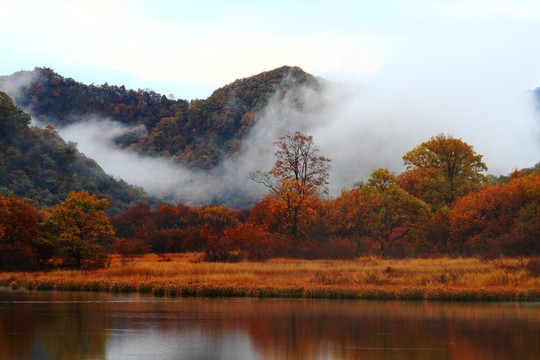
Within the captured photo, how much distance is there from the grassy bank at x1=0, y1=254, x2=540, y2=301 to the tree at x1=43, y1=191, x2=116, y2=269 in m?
3.37

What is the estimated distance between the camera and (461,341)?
23391 mm

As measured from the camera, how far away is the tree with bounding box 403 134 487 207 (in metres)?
85.3

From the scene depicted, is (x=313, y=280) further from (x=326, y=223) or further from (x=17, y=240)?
(x=326, y=223)

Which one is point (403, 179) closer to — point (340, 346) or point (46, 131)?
point (340, 346)

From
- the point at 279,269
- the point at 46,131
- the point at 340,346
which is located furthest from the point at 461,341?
the point at 46,131

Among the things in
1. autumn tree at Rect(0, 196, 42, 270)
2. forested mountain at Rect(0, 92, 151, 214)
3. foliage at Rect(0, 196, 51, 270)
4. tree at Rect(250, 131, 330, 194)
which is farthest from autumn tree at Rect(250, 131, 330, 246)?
forested mountain at Rect(0, 92, 151, 214)

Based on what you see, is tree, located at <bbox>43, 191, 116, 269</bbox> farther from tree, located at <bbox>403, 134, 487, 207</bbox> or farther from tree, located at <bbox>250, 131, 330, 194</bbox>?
tree, located at <bbox>403, 134, 487, 207</bbox>

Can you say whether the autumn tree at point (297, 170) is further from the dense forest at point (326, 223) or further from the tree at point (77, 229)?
the tree at point (77, 229)

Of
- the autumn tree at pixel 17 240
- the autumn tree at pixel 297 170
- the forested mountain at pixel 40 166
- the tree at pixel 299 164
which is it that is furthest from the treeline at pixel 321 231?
the forested mountain at pixel 40 166

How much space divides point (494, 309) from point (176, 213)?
79.1 m

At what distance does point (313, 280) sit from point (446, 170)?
174 ft

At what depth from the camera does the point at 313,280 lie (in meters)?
42.7

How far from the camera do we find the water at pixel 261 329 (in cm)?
2066

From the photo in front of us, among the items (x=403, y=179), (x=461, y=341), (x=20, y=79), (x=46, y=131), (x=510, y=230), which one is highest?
(x=20, y=79)
